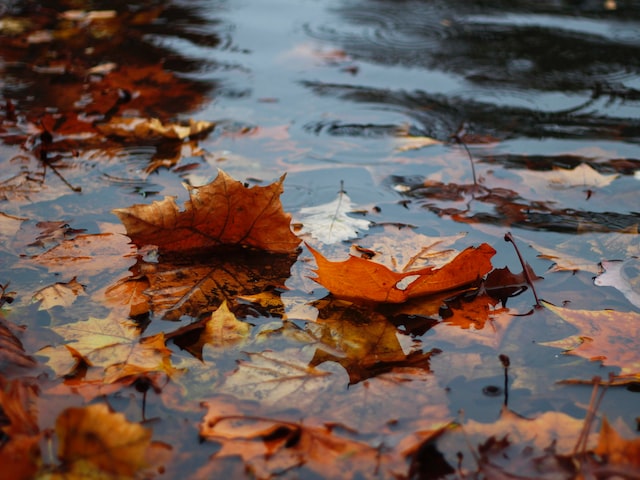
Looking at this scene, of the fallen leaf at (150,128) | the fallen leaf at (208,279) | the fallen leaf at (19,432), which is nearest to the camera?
the fallen leaf at (19,432)

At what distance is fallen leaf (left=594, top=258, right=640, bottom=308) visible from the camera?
5.47 ft

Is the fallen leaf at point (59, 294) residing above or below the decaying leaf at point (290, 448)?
above

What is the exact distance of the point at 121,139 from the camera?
2635 millimetres

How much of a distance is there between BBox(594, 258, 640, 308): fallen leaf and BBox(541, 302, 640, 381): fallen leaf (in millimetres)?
109

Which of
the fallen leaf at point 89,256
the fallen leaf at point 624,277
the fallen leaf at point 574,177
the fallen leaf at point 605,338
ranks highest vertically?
the fallen leaf at point 89,256

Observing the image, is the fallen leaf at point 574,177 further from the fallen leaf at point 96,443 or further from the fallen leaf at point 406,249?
the fallen leaf at point 96,443

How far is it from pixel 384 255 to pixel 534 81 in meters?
2.26

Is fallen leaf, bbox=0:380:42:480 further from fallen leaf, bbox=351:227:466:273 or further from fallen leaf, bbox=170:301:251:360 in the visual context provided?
fallen leaf, bbox=351:227:466:273

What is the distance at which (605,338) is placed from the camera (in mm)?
1470

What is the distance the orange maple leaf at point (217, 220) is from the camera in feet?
5.39

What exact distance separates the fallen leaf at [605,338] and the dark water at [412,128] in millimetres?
35

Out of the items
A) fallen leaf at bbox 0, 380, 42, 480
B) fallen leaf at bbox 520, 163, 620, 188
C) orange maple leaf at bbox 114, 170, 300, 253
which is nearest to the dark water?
fallen leaf at bbox 520, 163, 620, 188

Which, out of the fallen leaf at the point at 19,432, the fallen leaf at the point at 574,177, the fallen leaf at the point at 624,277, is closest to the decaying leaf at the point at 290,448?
the fallen leaf at the point at 19,432

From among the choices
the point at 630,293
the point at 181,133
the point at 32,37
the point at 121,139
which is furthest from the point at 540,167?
the point at 32,37
